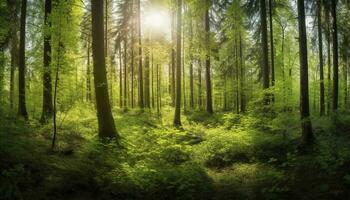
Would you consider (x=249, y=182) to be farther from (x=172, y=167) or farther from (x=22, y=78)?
(x=22, y=78)

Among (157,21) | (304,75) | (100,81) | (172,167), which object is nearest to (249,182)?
(172,167)

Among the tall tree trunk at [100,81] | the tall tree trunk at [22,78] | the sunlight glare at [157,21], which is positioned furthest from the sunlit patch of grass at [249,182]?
the sunlight glare at [157,21]

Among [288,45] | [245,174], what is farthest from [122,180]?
[288,45]

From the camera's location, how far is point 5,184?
709 cm

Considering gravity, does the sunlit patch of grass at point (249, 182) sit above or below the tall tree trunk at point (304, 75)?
below

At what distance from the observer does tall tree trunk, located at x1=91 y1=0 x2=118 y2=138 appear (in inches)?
458

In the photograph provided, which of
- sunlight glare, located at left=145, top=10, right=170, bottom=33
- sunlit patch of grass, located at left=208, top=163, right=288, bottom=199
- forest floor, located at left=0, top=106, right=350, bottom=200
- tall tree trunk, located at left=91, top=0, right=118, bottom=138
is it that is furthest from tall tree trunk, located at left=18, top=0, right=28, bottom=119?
sunlight glare, located at left=145, top=10, right=170, bottom=33

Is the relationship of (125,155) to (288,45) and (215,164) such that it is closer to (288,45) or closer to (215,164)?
(215,164)

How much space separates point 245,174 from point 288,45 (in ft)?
73.7

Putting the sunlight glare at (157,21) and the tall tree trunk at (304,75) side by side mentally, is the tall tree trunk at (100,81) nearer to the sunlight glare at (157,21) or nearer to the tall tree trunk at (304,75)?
the tall tree trunk at (304,75)

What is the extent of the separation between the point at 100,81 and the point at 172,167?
4284 mm

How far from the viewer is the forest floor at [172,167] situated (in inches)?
312

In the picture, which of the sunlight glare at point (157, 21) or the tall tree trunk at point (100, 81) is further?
the sunlight glare at point (157, 21)

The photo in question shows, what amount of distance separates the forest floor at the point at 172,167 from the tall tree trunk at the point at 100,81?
0.71 metres
